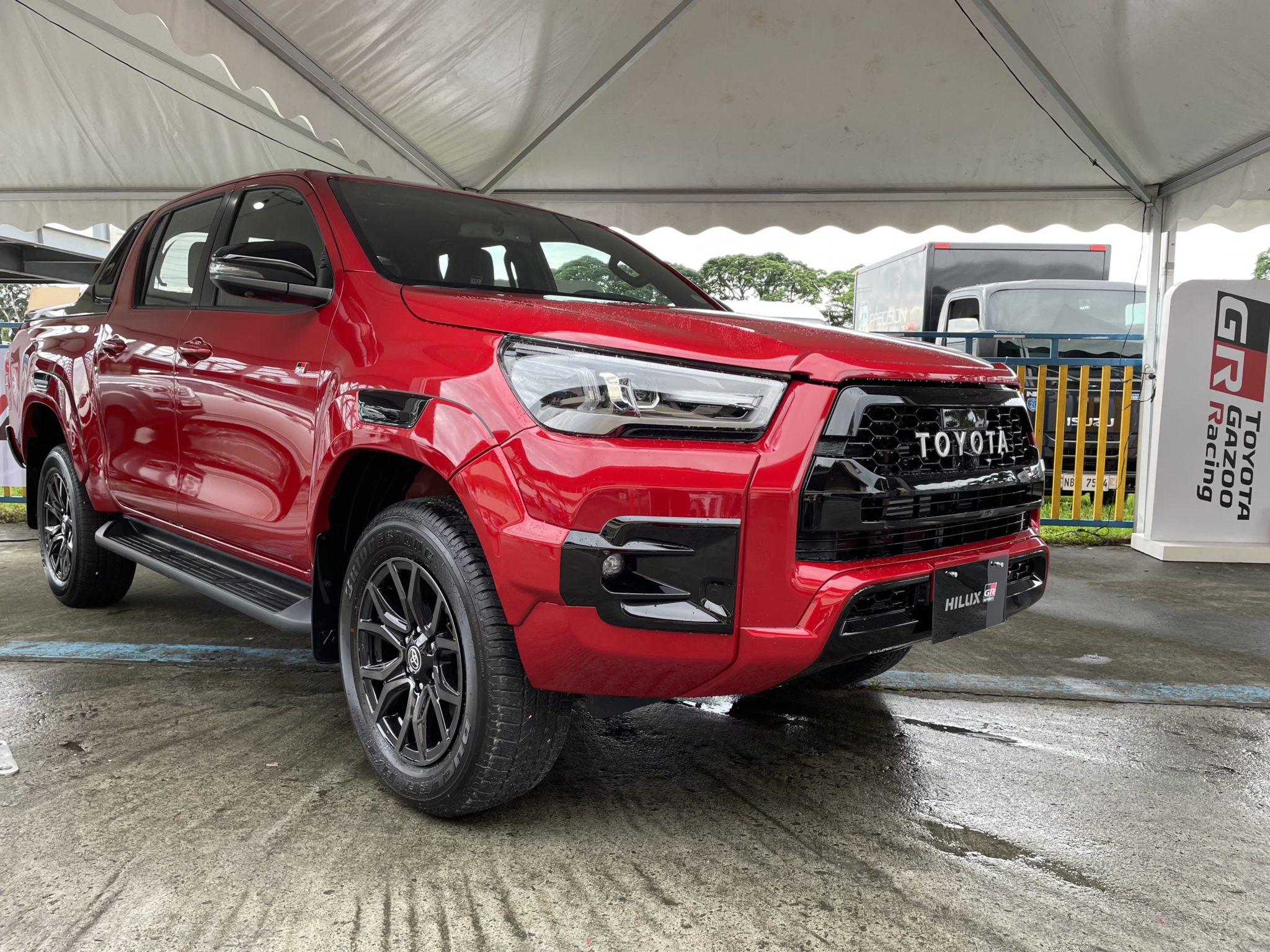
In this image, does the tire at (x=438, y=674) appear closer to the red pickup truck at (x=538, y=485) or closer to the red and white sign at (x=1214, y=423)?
the red pickup truck at (x=538, y=485)

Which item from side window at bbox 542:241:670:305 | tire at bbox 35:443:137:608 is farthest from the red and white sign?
tire at bbox 35:443:137:608

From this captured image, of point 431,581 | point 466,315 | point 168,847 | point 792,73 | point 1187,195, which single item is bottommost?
point 168,847

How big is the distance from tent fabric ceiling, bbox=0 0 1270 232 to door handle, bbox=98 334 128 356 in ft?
4.31

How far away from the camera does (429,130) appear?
6230mm

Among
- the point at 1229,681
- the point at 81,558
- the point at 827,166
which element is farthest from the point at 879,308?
the point at 81,558

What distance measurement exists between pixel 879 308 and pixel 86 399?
12.8 metres

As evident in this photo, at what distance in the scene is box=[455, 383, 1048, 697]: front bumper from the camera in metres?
1.92

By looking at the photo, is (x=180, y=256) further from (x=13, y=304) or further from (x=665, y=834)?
(x=13, y=304)

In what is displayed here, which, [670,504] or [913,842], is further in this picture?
[913,842]

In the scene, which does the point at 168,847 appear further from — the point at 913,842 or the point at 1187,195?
the point at 1187,195

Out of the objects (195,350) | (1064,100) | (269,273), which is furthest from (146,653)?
(1064,100)

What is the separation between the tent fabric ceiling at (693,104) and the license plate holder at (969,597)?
3.67 metres

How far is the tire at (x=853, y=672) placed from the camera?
3061mm

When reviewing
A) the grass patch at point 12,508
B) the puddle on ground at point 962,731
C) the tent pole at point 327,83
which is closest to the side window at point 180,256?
the tent pole at point 327,83
